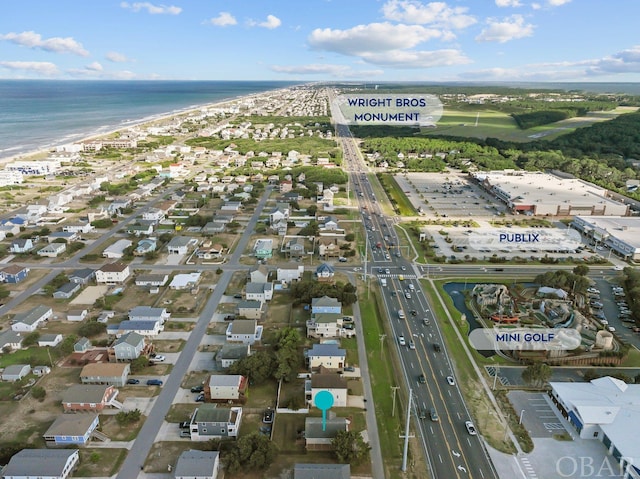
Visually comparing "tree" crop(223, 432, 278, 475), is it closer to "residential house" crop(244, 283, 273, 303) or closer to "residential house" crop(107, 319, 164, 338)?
"residential house" crop(107, 319, 164, 338)

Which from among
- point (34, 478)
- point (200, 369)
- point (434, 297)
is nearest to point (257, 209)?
point (434, 297)

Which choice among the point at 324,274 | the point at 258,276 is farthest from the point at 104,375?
the point at 324,274

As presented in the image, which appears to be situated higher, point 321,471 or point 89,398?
point 321,471

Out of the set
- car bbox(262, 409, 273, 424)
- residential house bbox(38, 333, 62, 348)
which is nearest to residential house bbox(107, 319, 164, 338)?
residential house bbox(38, 333, 62, 348)

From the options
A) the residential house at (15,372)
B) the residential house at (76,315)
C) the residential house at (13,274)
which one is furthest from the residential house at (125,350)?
the residential house at (13,274)

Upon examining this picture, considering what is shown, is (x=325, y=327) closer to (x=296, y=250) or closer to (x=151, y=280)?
(x=296, y=250)

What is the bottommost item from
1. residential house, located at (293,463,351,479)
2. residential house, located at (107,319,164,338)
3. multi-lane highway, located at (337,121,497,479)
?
multi-lane highway, located at (337,121,497,479)
